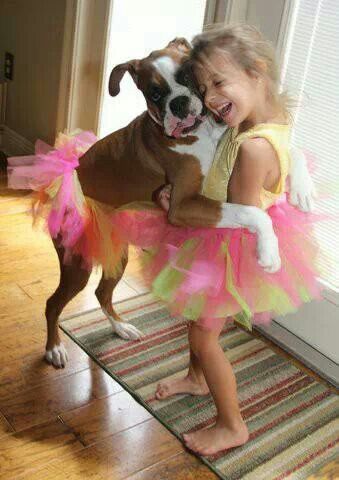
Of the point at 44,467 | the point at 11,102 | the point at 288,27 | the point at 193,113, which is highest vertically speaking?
the point at 288,27

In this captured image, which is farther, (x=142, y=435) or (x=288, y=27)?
(x=288, y=27)

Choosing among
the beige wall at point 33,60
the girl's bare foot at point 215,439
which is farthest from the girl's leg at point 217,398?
the beige wall at point 33,60

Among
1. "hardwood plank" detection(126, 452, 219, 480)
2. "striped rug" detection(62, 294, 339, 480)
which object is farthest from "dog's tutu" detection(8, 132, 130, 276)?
"hardwood plank" detection(126, 452, 219, 480)

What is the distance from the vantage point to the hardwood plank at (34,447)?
1.64 m

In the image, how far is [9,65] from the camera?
3.74 metres

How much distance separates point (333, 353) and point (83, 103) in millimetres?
1867

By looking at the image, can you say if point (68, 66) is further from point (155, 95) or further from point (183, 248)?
point (183, 248)

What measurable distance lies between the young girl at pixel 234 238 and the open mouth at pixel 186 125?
8cm

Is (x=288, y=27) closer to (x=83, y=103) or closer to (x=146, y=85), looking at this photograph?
(x=146, y=85)

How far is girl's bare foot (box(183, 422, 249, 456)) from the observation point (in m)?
1.75

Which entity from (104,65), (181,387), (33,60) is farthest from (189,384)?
(33,60)

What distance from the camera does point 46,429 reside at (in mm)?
1781

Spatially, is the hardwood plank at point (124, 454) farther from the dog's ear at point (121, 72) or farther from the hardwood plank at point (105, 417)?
the dog's ear at point (121, 72)

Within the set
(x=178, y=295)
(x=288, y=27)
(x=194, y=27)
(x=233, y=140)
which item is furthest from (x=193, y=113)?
(x=194, y=27)
